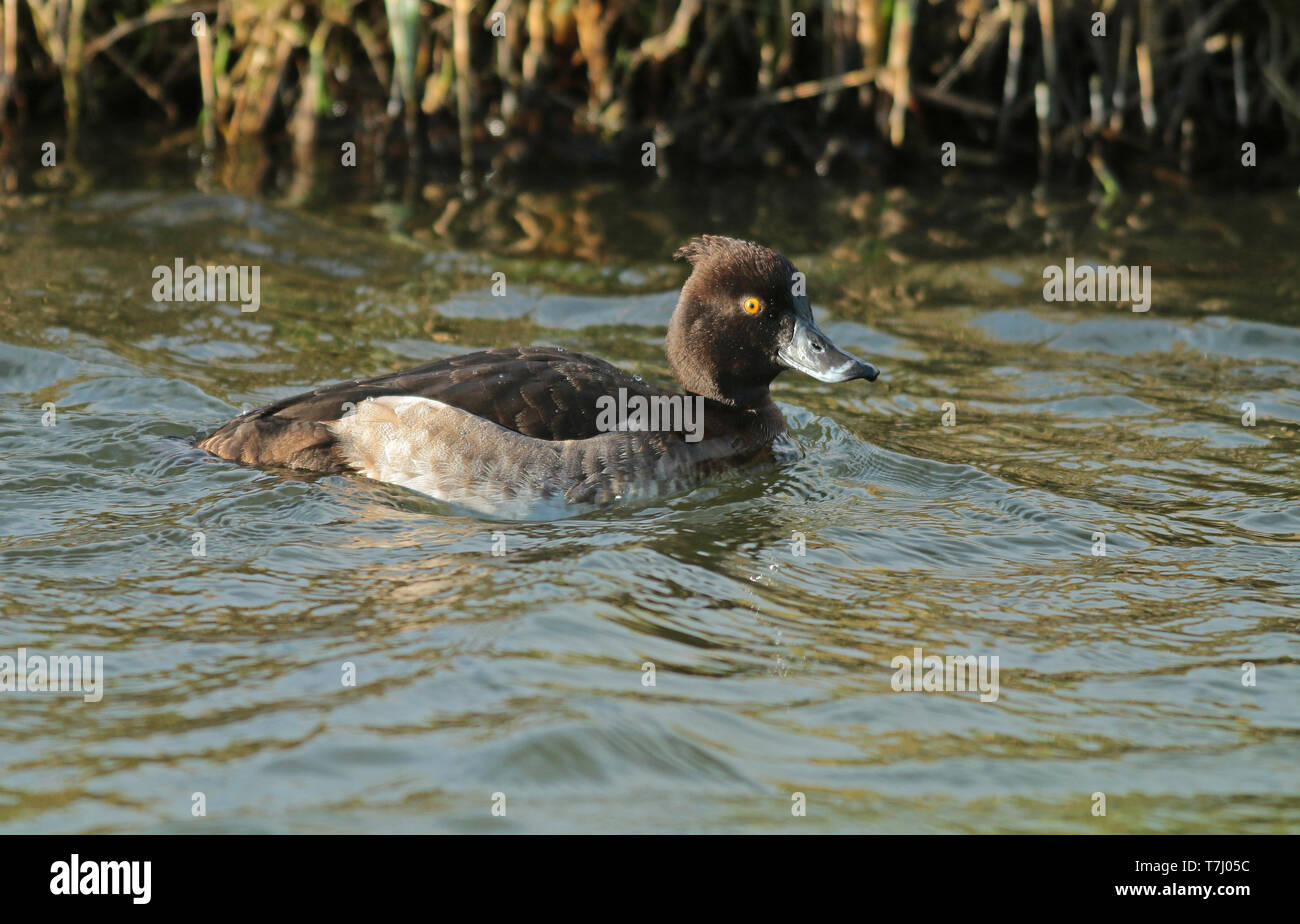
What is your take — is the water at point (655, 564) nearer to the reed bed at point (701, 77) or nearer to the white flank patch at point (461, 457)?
the white flank patch at point (461, 457)

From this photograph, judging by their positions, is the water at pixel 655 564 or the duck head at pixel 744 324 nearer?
the water at pixel 655 564

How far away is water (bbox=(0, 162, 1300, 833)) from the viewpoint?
459cm

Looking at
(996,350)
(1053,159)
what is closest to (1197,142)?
(1053,159)

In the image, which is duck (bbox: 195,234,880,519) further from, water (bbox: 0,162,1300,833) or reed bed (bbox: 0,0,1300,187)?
reed bed (bbox: 0,0,1300,187)

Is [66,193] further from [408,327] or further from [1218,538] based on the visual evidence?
[1218,538]

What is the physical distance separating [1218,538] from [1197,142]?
6873 millimetres

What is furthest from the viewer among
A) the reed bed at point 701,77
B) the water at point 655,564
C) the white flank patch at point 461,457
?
the reed bed at point 701,77

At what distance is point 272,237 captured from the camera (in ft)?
34.7

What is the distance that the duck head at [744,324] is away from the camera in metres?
7.20

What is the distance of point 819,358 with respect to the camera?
23.7 feet

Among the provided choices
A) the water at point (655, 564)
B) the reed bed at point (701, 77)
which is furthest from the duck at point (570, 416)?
the reed bed at point (701, 77)

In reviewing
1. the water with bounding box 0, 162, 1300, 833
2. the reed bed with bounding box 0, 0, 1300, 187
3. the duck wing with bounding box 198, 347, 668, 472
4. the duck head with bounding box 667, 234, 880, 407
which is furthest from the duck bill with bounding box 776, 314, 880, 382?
the reed bed with bounding box 0, 0, 1300, 187

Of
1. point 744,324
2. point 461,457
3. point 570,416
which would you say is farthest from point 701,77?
point 461,457
